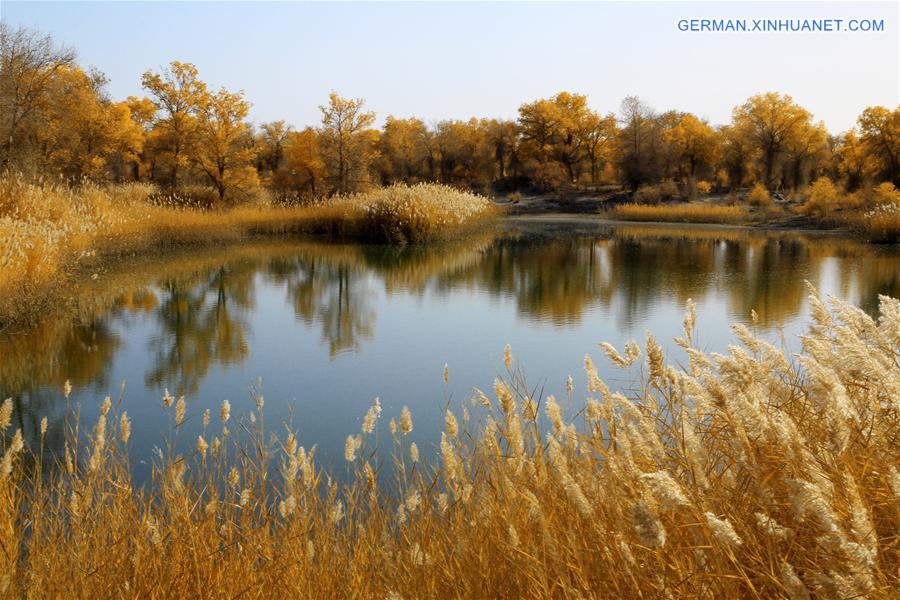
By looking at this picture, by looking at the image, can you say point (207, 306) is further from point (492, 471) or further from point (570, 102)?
point (570, 102)

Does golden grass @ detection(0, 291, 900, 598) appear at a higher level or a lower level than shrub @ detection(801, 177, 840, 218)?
lower

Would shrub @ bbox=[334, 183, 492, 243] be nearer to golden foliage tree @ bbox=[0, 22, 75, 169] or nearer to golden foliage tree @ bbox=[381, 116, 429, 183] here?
golden foliage tree @ bbox=[0, 22, 75, 169]

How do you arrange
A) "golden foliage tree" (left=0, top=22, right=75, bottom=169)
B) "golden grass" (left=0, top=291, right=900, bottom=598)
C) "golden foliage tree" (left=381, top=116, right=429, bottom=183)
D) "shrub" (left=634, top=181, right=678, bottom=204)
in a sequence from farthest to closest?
1. "golden foliage tree" (left=381, top=116, right=429, bottom=183)
2. "shrub" (left=634, top=181, right=678, bottom=204)
3. "golden foliage tree" (left=0, top=22, right=75, bottom=169)
4. "golden grass" (left=0, top=291, right=900, bottom=598)

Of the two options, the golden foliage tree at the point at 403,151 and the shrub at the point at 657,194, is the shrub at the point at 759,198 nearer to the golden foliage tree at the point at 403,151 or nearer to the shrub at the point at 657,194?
the shrub at the point at 657,194

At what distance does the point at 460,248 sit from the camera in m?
19.4

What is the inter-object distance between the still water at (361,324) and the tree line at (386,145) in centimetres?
764

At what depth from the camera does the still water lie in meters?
6.26

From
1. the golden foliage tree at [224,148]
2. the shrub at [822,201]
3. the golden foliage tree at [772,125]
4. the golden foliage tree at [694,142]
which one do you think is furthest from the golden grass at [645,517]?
the golden foliage tree at [694,142]

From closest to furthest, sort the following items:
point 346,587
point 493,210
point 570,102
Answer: point 346,587, point 493,210, point 570,102

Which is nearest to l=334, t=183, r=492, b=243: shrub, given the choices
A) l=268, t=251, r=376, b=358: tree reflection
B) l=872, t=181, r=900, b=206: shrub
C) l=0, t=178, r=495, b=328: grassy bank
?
A: l=0, t=178, r=495, b=328: grassy bank

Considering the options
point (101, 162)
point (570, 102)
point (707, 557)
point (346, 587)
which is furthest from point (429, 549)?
point (570, 102)

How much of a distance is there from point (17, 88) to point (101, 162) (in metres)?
11.5

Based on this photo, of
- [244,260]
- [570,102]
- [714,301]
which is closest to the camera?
[714,301]

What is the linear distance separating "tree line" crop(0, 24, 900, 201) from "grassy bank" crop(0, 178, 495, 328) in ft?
8.74
